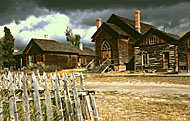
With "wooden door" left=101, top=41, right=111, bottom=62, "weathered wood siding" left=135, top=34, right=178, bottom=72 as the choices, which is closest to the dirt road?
"weathered wood siding" left=135, top=34, right=178, bottom=72

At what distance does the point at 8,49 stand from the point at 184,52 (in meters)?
31.2

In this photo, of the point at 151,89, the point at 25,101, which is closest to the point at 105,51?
the point at 151,89

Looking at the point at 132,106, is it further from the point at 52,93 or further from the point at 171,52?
the point at 171,52

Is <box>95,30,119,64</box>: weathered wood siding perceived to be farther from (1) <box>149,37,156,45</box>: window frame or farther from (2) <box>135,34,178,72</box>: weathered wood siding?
(1) <box>149,37,156,45</box>: window frame

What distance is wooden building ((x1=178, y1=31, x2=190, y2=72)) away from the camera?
75.5ft

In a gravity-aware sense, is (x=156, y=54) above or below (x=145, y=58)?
above

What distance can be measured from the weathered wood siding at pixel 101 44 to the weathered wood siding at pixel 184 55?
9384 mm

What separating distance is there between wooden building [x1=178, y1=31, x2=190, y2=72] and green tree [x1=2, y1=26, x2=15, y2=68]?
29.7m

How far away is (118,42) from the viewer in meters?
30.4

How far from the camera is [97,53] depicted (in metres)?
33.1

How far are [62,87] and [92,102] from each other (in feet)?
2.38

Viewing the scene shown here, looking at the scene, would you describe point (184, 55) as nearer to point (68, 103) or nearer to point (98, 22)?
point (98, 22)

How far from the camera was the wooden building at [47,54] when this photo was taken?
3531cm

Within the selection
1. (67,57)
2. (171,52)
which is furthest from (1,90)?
(67,57)
